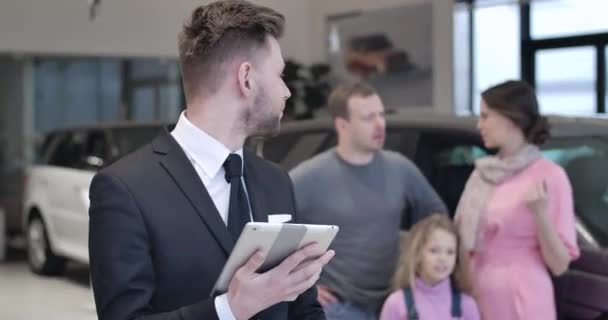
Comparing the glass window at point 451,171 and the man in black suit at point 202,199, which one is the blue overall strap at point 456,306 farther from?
the man in black suit at point 202,199

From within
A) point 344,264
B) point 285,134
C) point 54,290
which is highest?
point 285,134

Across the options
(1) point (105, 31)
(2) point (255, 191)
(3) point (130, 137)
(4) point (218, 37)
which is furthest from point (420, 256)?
(1) point (105, 31)

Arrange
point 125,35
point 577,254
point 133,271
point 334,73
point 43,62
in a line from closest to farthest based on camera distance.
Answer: point 133,271, point 577,254, point 125,35, point 334,73, point 43,62

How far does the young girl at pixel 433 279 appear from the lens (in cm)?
352

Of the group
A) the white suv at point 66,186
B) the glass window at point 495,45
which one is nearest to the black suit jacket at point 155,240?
the white suv at point 66,186

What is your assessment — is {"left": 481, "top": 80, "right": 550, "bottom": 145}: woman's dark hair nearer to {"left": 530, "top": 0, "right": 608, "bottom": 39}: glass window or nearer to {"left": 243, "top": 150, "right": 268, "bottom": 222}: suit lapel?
{"left": 243, "top": 150, "right": 268, "bottom": 222}: suit lapel

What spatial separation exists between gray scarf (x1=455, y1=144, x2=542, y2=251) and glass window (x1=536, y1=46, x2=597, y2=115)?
6003mm

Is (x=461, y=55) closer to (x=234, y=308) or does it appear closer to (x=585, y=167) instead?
(x=585, y=167)

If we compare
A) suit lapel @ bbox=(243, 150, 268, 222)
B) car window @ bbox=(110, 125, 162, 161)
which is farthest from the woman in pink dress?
car window @ bbox=(110, 125, 162, 161)

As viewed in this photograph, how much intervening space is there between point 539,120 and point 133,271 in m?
2.12

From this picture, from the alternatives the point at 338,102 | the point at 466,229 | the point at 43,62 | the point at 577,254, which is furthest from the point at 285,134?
the point at 43,62

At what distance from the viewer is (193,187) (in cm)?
183

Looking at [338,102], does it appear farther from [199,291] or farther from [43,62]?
[43,62]

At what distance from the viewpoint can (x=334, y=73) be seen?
447 inches
